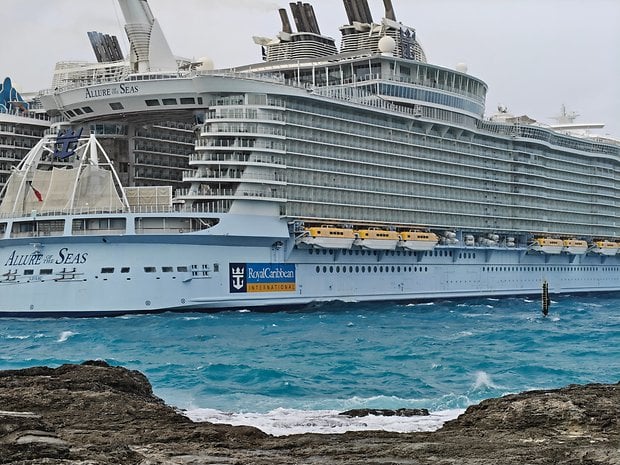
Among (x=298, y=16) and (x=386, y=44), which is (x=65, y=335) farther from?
(x=298, y=16)

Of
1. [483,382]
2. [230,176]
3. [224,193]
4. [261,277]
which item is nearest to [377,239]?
[261,277]

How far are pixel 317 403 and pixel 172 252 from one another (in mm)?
23817

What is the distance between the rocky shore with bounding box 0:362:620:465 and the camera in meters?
12.2

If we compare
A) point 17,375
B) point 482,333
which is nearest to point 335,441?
point 17,375

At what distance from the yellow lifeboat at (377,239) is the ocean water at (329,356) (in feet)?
12.1

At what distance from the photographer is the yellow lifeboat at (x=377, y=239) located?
181 feet

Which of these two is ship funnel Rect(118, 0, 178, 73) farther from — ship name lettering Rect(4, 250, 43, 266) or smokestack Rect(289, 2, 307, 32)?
smokestack Rect(289, 2, 307, 32)

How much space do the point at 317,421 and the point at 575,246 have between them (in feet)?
206

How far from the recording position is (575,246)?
78.2m


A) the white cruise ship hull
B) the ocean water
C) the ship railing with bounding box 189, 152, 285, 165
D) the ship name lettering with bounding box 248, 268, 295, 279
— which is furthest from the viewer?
the ship railing with bounding box 189, 152, 285, 165

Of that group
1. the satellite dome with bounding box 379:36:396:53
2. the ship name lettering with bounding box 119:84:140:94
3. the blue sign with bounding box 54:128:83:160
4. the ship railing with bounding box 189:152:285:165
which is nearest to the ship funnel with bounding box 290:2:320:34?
the satellite dome with bounding box 379:36:396:53

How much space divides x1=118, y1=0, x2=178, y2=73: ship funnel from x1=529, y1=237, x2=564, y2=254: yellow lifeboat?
108 feet

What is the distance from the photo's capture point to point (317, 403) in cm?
2377

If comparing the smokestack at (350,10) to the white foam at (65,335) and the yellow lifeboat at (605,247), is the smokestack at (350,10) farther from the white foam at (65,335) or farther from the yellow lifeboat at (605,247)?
the white foam at (65,335)
